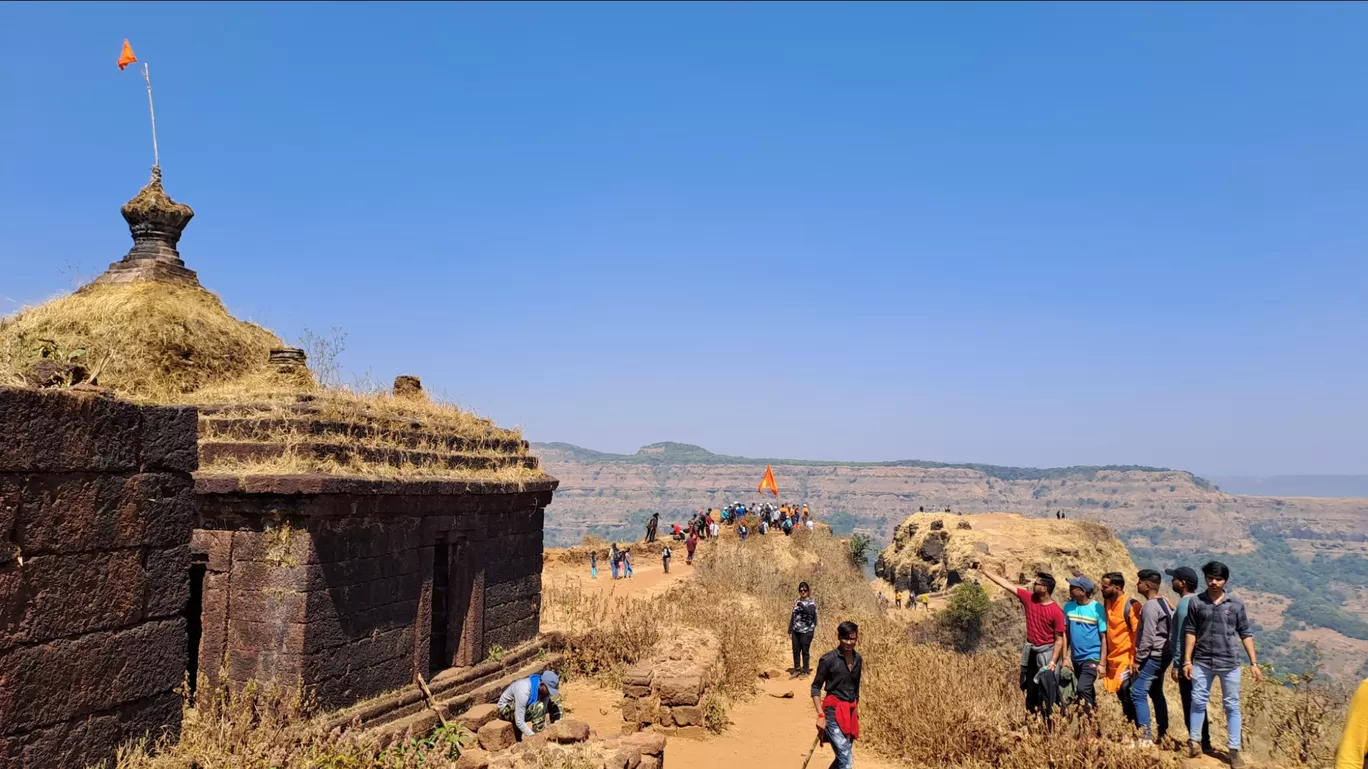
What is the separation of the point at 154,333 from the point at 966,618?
31.4 meters

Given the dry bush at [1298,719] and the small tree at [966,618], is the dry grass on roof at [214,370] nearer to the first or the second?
the dry bush at [1298,719]

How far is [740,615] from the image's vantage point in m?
16.1

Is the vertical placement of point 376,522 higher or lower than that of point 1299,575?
higher

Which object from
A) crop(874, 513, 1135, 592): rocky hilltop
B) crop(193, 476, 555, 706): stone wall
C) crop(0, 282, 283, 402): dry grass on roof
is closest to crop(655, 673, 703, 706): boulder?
crop(193, 476, 555, 706): stone wall

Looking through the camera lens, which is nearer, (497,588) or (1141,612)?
(1141,612)

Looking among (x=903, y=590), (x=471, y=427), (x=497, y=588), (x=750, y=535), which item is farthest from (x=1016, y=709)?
(x=903, y=590)

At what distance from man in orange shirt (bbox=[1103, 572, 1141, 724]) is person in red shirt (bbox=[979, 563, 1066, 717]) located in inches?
17.4

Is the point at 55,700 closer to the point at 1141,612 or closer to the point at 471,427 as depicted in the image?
the point at 471,427

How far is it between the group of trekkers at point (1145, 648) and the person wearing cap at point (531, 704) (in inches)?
204

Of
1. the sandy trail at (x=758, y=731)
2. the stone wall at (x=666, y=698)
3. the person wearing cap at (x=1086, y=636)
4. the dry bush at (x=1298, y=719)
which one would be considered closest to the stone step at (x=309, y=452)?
the stone wall at (x=666, y=698)

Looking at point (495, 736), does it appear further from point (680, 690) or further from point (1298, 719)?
point (1298, 719)

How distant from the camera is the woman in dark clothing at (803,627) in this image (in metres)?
13.3

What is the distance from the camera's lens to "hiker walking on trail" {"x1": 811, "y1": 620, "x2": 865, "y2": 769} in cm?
713

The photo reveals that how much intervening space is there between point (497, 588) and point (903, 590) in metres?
42.7
